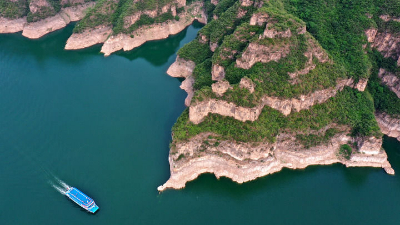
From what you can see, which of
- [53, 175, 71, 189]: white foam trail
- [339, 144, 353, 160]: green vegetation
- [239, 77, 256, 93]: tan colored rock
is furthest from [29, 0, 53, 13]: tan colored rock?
[339, 144, 353, 160]: green vegetation

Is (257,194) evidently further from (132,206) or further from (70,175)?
(70,175)

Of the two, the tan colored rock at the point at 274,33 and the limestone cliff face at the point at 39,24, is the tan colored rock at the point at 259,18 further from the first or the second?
the limestone cliff face at the point at 39,24

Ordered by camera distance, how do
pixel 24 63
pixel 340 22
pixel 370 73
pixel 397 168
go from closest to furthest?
pixel 397 168 → pixel 370 73 → pixel 340 22 → pixel 24 63

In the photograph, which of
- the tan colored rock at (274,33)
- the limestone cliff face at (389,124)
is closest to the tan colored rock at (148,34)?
the tan colored rock at (274,33)

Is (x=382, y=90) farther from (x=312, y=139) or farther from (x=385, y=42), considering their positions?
(x=312, y=139)

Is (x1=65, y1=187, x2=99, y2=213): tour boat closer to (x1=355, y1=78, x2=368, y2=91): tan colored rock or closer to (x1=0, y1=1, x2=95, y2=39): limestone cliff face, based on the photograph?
(x1=355, y1=78, x2=368, y2=91): tan colored rock

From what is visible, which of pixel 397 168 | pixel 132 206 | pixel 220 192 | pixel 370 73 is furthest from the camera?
pixel 370 73

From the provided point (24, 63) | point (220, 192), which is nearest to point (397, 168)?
point (220, 192)
